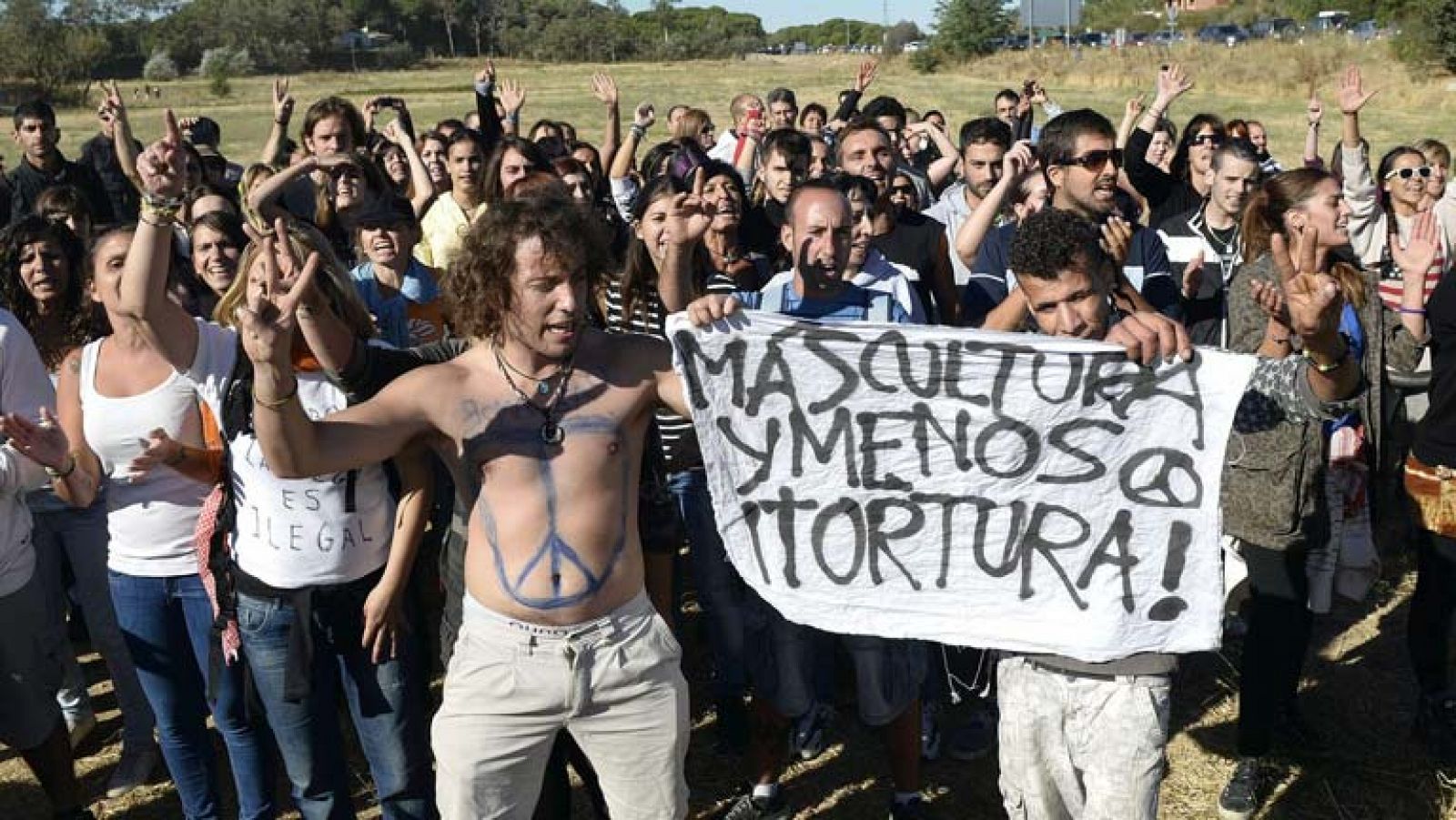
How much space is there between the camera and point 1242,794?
14.5 feet

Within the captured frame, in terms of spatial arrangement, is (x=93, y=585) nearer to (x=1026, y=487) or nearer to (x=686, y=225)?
(x=686, y=225)

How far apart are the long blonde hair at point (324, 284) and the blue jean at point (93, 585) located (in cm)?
158

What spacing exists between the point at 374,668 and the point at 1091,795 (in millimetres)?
2005

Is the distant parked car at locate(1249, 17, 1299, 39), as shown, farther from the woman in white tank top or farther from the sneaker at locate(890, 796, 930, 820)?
the woman in white tank top

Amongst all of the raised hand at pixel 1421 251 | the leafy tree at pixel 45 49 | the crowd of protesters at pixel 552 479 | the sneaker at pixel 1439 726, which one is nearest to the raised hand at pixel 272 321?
the crowd of protesters at pixel 552 479

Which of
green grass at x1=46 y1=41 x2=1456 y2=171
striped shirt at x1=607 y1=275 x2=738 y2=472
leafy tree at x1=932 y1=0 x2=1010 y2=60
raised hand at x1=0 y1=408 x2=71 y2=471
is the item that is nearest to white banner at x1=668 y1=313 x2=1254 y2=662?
striped shirt at x1=607 y1=275 x2=738 y2=472

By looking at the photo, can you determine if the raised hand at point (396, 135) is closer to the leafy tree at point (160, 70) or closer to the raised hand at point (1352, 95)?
the raised hand at point (1352, 95)

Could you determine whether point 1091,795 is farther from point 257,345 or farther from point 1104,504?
point 257,345

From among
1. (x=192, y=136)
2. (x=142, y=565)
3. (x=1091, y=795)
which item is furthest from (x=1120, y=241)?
(x=192, y=136)

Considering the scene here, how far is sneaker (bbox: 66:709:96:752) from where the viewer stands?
5.21 metres

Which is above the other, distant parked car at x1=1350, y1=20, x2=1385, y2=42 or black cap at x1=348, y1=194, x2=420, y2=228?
distant parked car at x1=1350, y1=20, x2=1385, y2=42

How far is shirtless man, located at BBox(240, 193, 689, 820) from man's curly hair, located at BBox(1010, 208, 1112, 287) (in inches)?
40.9

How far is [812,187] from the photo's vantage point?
14.2ft

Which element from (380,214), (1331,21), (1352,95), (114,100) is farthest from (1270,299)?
(1331,21)
